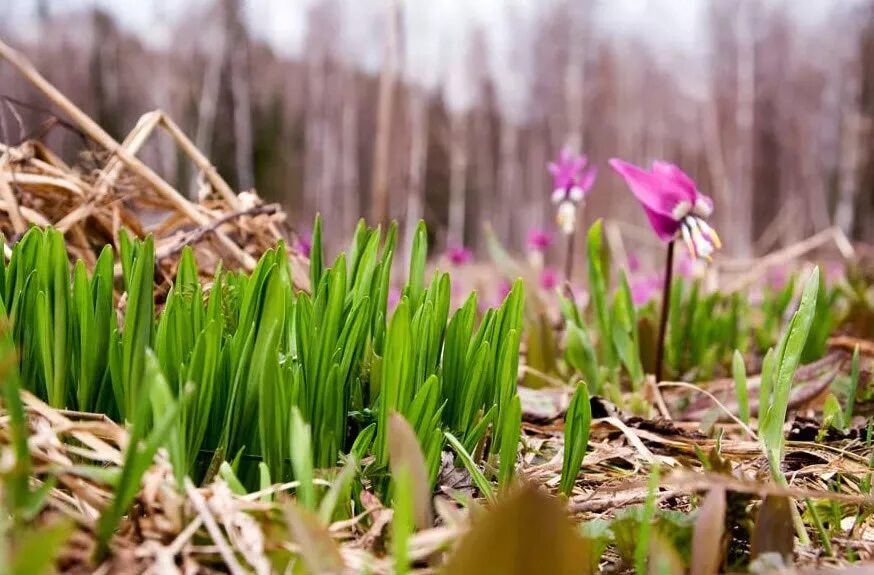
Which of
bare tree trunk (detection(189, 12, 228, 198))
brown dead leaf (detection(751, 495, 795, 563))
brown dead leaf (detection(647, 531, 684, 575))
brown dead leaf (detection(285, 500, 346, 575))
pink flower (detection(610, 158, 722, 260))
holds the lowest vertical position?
brown dead leaf (detection(751, 495, 795, 563))

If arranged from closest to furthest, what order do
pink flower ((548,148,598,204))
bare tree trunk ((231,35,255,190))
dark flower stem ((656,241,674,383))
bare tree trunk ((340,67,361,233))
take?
dark flower stem ((656,241,674,383)) < pink flower ((548,148,598,204)) < bare tree trunk ((231,35,255,190)) < bare tree trunk ((340,67,361,233))

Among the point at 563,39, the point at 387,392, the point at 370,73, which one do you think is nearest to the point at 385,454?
the point at 387,392

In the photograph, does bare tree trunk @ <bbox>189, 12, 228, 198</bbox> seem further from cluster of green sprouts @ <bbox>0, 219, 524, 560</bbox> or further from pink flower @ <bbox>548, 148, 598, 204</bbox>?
cluster of green sprouts @ <bbox>0, 219, 524, 560</bbox>

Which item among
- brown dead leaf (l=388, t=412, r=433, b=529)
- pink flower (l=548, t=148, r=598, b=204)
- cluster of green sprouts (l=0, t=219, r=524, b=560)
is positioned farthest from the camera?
pink flower (l=548, t=148, r=598, b=204)

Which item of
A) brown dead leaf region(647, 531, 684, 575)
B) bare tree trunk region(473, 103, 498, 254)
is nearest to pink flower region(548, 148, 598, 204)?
brown dead leaf region(647, 531, 684, 575)

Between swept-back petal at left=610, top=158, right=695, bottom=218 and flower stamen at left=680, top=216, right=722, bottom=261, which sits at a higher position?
swept-back petal at left=610, top=158, right=695, bottom=218

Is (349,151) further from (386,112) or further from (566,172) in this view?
(566,172)

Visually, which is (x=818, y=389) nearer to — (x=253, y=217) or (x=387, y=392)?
(x=387, y=392)
